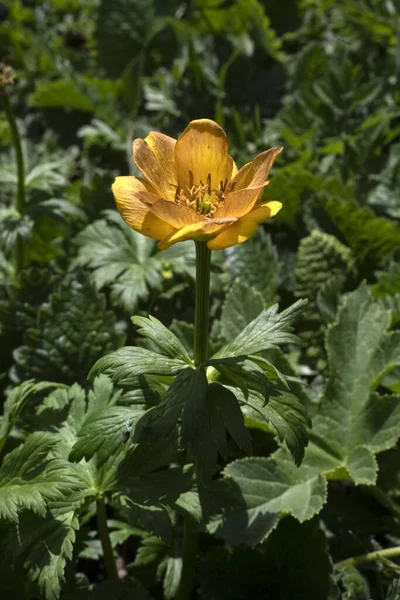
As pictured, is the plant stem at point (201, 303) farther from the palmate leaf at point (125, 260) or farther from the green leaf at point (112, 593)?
the palmate leaf at point (125, 260)

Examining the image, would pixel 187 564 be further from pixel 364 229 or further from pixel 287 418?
pixel 364 229

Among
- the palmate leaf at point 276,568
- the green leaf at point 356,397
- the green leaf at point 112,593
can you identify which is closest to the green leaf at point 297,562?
the palmate leaf at point 276,568

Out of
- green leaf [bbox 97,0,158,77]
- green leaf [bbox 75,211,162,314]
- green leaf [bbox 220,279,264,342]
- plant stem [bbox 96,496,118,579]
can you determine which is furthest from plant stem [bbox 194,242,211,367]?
green leaf [bbox 97,0,158,77]

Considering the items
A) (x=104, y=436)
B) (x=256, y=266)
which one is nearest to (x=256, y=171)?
(x=104, y=436)

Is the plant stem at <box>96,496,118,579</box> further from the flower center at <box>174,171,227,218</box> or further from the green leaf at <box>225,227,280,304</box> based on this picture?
the green leaf at <box>225,227,280,304</box>

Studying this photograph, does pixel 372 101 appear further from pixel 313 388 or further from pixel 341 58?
pixel 313 388

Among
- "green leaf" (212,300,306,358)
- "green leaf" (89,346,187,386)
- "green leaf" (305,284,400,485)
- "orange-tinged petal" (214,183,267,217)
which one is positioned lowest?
"green leaf" (305,284,400,485)

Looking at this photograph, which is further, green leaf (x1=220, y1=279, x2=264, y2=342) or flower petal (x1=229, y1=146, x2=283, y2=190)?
green leaf (x1=220, y1=279, x2=264, y2=342)
